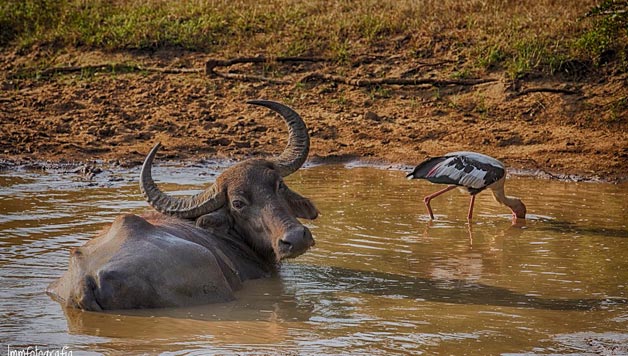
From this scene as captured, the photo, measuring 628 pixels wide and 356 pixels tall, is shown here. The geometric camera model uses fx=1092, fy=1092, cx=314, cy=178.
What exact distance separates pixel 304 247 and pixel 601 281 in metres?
2.20

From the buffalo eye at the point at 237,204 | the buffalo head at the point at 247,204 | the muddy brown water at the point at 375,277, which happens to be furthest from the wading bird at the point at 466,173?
the buffalo eye at the point at 237,204

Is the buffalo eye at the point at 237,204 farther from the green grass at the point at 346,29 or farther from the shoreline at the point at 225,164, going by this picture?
the green grass at the point at 346,29

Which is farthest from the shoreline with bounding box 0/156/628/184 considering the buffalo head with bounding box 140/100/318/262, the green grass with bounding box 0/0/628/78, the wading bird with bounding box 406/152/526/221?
the buffalo head with bounding box 140/100/318/262

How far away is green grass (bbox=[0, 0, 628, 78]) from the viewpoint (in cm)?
1343

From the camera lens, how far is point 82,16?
16422mm

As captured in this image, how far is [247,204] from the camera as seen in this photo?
7312mm

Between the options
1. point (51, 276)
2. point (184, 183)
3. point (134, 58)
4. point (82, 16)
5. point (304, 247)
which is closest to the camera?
point (304, 247)

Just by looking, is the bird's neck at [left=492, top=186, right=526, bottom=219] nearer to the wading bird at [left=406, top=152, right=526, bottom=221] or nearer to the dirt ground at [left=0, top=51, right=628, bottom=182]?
the wading bird at [left=406, top=152, right=526, bottom=221]

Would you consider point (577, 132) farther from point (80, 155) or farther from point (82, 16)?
point (82, 16)

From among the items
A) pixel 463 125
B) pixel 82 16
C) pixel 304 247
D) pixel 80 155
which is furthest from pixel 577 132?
pixel 82 16

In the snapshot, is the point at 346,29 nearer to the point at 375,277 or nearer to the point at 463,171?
the point at 463,171

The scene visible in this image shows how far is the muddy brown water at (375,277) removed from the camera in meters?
5.97

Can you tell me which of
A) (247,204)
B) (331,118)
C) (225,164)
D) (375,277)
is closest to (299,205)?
(247,204)

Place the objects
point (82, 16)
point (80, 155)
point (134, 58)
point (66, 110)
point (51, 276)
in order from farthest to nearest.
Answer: point (82, 16) < point (134, 58) < point (66, 110) < point (80, 155) < point (51, 276)
